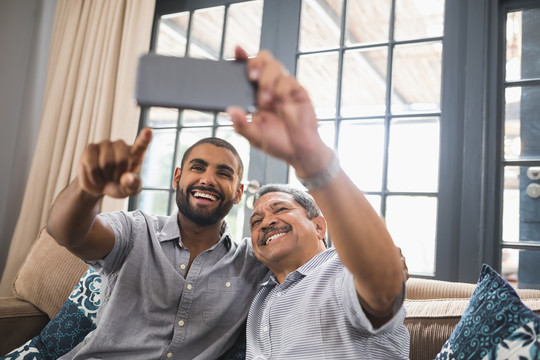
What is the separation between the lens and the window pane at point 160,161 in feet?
9.01

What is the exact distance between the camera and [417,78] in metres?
2.21

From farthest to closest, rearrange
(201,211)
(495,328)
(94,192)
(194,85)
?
(201,211), (495,328), (94,192), (194,85)

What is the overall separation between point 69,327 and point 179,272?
Result: 0.52 m

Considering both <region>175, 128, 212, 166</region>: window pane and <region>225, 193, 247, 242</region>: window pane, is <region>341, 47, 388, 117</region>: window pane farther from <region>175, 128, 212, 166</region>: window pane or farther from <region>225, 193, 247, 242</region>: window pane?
<region>175, 128, 212, 166</region>: window pane

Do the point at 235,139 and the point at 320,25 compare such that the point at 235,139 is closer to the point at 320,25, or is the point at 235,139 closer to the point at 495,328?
the point at 320,25

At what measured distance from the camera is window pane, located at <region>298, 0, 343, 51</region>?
2.44 m

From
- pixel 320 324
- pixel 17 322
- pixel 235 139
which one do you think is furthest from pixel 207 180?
pixel 235 139

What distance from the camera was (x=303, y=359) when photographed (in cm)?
101

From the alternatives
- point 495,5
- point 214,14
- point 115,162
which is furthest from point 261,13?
point 115,162

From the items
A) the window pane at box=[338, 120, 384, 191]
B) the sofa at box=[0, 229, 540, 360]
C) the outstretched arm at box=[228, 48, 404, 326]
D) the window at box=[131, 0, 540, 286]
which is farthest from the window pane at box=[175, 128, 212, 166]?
the outstretched arm at box=[228, 48, 404, 326]

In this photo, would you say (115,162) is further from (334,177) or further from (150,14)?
(150,14)

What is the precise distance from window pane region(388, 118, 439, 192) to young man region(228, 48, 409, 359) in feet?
2.94

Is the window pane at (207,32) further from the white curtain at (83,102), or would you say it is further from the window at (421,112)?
the white curtain at (83,102)

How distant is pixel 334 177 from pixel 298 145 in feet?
0.30
